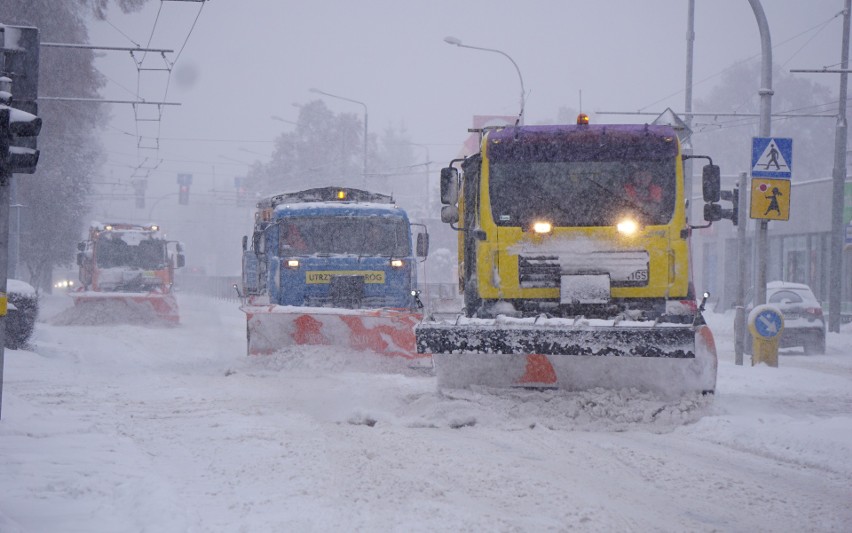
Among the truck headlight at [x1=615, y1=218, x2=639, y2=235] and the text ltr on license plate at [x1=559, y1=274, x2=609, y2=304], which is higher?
the truck headlight at [x1=615, y1=218, x2=639, y2=235]

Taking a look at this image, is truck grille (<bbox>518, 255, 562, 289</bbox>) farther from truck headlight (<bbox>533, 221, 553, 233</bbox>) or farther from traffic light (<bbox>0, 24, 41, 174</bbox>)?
traffic light (<bbox>0, 24, 41, 174</bbox>)

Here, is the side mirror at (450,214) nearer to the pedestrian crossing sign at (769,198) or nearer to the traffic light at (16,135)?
the traffic light at (16,135)

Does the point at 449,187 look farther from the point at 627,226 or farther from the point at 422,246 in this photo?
the point at 422,246

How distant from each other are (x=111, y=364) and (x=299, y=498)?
10840mm

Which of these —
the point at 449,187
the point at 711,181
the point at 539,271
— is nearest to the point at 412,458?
the point at 539,271

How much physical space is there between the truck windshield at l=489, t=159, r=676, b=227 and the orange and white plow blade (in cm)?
144

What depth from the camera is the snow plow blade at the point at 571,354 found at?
8453 millimetres

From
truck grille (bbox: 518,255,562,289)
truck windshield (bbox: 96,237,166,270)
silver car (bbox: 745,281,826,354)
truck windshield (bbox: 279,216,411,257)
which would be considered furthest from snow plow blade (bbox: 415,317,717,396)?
truck windshield (bbox: 96,237,166,270)

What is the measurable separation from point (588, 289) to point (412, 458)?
324cm

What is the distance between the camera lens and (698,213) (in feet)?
143

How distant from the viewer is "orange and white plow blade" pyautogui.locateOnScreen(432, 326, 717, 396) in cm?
884

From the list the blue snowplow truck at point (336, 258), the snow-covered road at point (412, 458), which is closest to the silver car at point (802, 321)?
the snow-covered road at point (412, 458)

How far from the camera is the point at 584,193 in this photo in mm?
9805

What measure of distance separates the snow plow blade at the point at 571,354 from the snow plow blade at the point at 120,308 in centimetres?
1894
